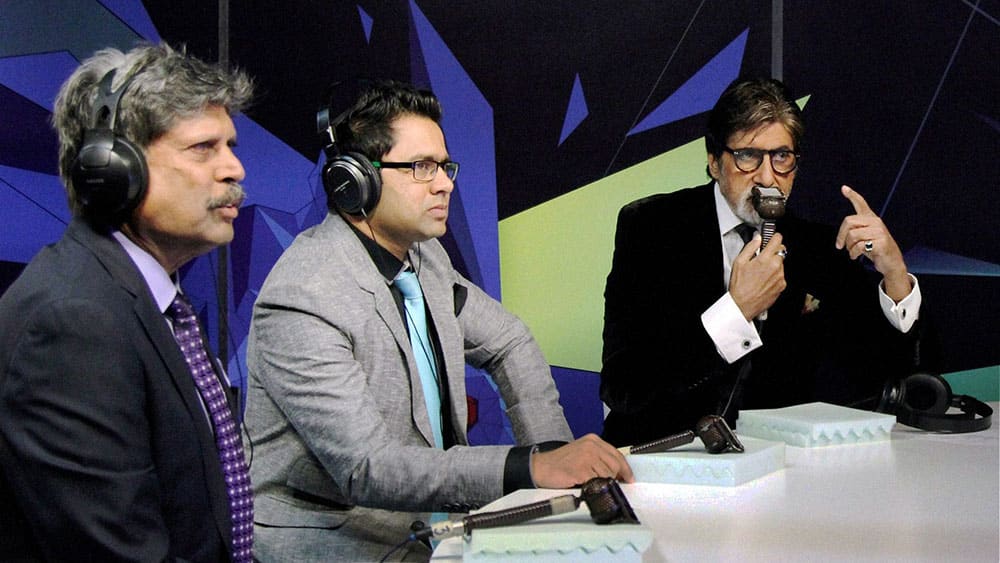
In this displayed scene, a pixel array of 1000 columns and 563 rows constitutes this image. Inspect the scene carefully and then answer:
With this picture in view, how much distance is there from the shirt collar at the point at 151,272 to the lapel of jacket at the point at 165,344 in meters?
0.05

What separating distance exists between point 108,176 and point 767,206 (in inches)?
56.7

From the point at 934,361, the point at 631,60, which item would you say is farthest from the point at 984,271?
the point at 631,60

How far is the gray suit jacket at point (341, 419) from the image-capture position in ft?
5.52

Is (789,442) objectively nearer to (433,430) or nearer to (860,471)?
(860,471)

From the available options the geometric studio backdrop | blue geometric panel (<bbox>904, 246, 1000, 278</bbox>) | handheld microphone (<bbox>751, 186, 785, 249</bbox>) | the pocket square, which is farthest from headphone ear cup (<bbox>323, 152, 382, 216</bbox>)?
blue geometric panel (<bbox>904, 246, 1000, 278</bbox>)

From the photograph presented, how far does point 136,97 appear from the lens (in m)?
1.47

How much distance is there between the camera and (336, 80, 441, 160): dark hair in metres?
2.20

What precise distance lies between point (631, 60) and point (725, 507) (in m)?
2.32

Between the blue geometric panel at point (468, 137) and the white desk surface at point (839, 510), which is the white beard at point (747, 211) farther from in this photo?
the blue geometric panel at point (468, 137)

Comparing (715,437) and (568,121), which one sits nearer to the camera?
(715,437)

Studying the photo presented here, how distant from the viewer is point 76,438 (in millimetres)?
1212

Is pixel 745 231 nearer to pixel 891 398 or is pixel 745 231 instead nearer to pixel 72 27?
pixel 891 398

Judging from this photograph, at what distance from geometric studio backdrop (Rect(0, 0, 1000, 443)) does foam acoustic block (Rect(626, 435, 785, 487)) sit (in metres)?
1.93

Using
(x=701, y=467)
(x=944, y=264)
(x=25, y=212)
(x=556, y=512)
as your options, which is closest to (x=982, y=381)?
(x=944, y=264)
